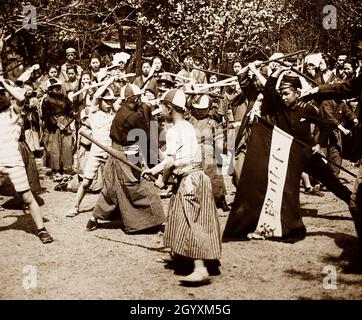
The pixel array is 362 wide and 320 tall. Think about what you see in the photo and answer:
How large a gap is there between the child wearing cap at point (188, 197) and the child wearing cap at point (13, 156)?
2.02 metres

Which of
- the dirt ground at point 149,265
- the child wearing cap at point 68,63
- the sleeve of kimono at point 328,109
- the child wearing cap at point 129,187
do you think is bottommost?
the dirt ground at point 149,265

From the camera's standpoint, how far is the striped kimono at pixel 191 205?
5.24 meters

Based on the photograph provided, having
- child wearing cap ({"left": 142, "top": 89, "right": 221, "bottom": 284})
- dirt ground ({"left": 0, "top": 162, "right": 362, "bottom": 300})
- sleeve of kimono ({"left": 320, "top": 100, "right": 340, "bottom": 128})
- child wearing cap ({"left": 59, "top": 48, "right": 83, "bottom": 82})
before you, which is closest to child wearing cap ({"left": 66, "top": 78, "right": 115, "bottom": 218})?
dirt ground ({"left": 0, "top": 162, "right": 362, "bottom": 300})

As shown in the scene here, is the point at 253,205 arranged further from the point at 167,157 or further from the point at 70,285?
the point at 70,285

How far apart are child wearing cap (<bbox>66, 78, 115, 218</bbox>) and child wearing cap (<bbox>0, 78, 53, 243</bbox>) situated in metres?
1.28

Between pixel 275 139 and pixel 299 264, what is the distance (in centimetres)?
160

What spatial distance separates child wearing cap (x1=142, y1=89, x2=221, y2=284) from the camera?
17.2ft

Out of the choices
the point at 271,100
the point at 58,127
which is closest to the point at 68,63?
the point at 58,127

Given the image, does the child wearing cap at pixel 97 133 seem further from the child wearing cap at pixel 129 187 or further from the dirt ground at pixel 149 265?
the child wearing cap at pixel 129 187

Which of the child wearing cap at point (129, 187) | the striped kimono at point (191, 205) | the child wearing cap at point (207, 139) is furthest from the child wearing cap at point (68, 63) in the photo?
the striped kimono at point (191, 205)

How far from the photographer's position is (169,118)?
540 cm

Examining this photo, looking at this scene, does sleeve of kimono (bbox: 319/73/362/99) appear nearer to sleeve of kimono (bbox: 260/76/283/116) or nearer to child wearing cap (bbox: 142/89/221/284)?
sleeve of kimono (bbox: 260/76/283/116)

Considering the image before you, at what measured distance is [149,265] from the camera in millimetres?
5844

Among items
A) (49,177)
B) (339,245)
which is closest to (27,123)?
(49,177)
